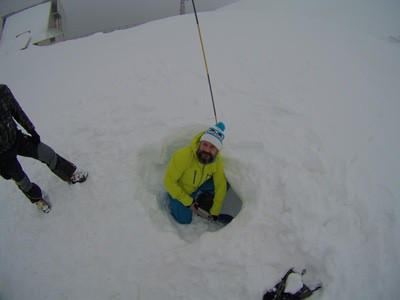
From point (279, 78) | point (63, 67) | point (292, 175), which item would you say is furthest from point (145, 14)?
point (292, 175)

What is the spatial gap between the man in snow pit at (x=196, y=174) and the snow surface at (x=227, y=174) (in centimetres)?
24

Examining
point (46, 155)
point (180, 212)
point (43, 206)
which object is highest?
point (46, 155)

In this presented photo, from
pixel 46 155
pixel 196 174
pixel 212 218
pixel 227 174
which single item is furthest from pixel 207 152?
pixel 46 155

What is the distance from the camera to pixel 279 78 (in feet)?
17.7

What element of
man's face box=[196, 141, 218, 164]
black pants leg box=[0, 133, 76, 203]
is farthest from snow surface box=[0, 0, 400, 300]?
man's face box=[196, 141, 218, 164]

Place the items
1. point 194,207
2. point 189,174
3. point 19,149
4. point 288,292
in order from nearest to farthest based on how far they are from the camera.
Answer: point 288,292
point 19,149
point 189,174
point 194,207

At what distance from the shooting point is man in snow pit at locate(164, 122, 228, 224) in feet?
11.4

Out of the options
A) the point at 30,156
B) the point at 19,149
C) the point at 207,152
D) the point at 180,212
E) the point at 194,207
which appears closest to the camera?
the point at 19,149

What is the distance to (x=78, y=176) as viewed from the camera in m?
3.74

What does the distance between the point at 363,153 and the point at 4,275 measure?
504 cm

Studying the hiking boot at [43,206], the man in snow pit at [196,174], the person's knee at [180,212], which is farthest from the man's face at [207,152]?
the hiking boot at [43,206]

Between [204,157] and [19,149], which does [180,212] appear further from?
[19,149]

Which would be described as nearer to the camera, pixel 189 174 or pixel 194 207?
pixel 189 174

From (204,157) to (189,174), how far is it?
570 millimetres
